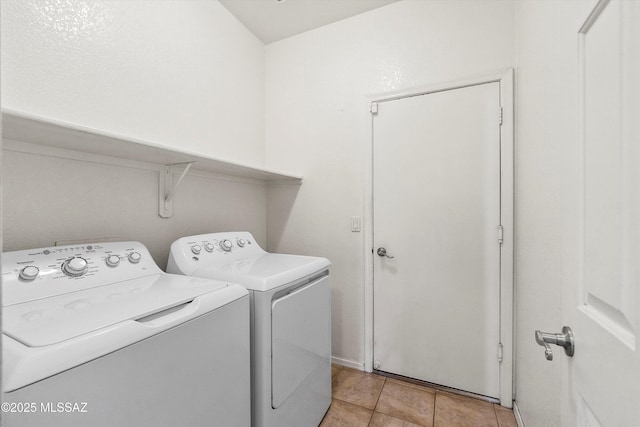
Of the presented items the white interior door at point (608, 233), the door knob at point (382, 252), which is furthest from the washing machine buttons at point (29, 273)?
the door knob at point (382, 252)

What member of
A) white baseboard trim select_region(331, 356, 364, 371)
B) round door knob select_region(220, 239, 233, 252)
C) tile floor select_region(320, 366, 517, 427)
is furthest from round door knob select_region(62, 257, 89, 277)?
white baseboard trim select_region(331, 356, 364, 371)

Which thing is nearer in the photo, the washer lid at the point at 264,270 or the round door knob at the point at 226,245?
the washer lid at the point at 264,270

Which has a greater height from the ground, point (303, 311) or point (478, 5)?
point (478, 5)

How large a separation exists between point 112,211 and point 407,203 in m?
1.71

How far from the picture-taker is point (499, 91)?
1.81m

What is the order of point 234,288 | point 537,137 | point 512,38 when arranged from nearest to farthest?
point 234,288 → point 537,137 → point 512,38

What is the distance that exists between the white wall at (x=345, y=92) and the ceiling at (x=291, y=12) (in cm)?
7

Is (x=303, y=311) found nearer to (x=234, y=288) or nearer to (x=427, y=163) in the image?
(x=234, y=288)

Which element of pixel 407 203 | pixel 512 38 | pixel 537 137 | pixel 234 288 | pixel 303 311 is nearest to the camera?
pixel 234 288

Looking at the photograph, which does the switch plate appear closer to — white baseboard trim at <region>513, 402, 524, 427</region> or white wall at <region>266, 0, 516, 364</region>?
white wall at <region>266, 0, 516, 364</region>

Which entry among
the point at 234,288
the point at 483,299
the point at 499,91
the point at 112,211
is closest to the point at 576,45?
the point at 499,91

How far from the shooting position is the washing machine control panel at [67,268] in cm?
102

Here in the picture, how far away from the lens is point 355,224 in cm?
221

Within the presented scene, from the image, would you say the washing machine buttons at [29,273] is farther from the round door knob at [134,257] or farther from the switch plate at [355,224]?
the switch plate at [355,224]
